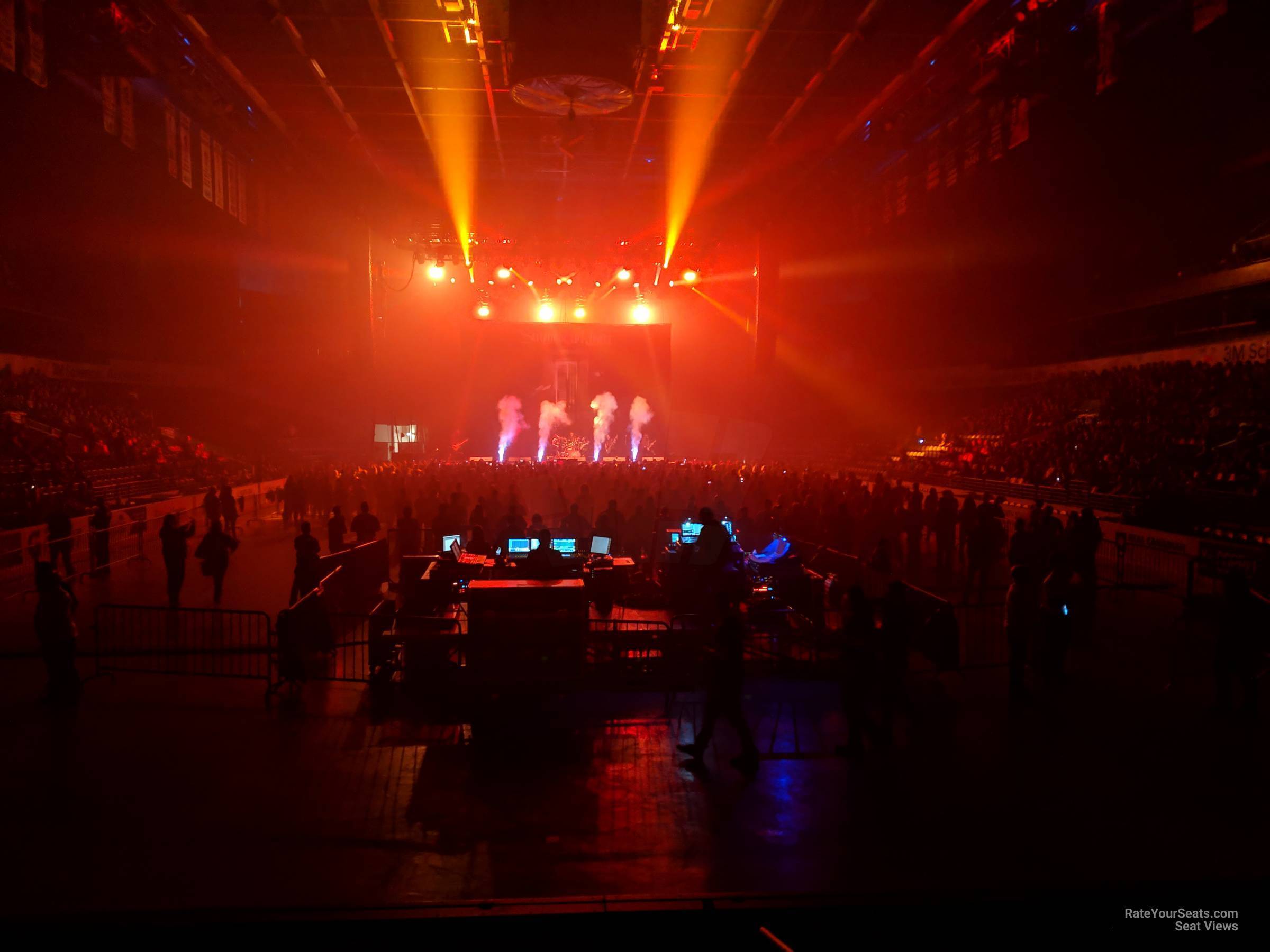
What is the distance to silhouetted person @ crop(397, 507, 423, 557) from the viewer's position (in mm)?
12305

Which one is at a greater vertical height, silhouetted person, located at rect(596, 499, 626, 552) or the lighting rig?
the lighting rig

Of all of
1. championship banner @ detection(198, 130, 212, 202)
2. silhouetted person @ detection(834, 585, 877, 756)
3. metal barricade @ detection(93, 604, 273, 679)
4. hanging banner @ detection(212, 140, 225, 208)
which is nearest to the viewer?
silhouetted person @ detection(834, 585, 877, 756)

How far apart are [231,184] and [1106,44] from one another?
18525mm

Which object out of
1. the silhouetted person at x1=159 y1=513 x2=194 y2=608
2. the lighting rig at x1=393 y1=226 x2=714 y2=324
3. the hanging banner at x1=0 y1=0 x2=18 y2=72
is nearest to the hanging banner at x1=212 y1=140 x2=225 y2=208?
the lighting rig at x1=393 y1=226 x2=714 y2=324

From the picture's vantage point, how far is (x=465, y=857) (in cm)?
461

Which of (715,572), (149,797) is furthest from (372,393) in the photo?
(149,797)

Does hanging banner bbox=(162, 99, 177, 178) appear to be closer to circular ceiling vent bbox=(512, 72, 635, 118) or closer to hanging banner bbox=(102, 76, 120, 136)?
hanging banner bbox=(102, 76, 120, 136)

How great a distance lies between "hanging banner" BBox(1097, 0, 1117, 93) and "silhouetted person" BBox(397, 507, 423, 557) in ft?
39.7

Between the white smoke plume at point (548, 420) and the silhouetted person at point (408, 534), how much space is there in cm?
2423

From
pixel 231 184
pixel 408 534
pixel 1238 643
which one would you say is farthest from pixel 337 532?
pixel 231 184

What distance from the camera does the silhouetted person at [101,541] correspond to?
44.2ft

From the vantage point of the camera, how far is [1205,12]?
414 inches

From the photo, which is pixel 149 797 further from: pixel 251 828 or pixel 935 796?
pixel 935 796

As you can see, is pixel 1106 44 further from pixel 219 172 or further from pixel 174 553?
pixel 219 172
